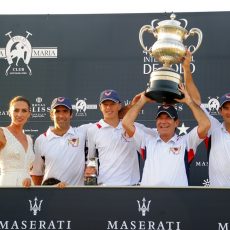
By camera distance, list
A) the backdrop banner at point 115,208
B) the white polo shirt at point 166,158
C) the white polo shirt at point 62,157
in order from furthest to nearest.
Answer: the white polo shirt at point 62,157 → the white polo shirt at point 166,158 → the backdrop banner at point 115,208

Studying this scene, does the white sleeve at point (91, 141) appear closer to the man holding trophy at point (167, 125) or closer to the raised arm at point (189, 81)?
the man holding trophy at point (167, 125)

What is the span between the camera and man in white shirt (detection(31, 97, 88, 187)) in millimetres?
4523

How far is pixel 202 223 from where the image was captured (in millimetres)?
3781

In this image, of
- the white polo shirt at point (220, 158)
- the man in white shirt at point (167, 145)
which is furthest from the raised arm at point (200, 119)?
the white polo shirt at point (220, 158)

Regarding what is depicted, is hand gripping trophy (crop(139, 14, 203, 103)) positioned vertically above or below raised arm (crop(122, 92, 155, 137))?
above

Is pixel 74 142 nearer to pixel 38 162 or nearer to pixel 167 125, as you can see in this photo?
pixel 38 162

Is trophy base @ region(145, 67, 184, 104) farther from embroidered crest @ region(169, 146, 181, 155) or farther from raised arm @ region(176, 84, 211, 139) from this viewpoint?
embroidered crest @ region(169, 146, 181, 155)

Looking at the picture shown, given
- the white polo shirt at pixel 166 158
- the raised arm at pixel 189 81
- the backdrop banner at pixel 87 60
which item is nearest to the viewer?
the white polo shirt at pixel 166 158

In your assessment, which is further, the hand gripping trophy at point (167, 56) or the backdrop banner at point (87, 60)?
the backdrop banner at point (87, 60)

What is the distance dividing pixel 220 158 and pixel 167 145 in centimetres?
38

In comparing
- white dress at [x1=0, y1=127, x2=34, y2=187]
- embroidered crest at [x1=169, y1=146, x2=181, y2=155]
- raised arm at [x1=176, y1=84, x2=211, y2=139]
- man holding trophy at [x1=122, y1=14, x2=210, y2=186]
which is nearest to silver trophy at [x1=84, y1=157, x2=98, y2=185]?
man holding trophy at [x1=122, y1=14, x2=210, y2=186]

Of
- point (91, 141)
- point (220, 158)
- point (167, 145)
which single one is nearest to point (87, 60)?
point (91, 141)

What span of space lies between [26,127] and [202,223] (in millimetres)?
2381

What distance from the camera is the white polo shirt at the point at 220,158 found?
4188mm
